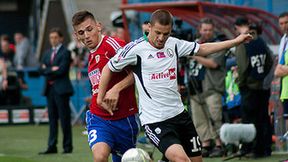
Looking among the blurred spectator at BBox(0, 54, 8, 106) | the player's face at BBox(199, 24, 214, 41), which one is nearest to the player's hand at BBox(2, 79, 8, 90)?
the blurred spectator at BBox(0, 54, 8, 106)

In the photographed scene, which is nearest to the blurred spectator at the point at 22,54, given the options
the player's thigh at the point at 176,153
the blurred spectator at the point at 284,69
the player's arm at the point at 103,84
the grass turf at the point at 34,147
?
the grass turf at the point at 34,147

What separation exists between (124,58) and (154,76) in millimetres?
391

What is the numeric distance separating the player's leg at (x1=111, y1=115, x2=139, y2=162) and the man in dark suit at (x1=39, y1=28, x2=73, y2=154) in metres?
6.26

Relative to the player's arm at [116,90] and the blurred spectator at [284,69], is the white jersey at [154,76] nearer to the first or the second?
the player's arm at [116,90]

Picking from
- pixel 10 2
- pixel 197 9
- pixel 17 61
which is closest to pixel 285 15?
pixel 197 9

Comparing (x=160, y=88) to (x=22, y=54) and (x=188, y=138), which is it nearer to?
(x=188, y=138)

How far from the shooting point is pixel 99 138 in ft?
35.5

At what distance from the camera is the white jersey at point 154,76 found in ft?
34.1

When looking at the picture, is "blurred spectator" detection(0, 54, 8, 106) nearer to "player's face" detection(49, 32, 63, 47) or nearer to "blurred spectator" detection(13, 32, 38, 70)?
"blurred spectator" detection(13, 32, 38, 70)

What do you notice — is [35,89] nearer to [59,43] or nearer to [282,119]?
[59,43]

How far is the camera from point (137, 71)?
10531mm

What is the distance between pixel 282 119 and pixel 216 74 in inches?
54.8

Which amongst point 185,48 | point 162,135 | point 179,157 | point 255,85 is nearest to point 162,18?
point 185,48

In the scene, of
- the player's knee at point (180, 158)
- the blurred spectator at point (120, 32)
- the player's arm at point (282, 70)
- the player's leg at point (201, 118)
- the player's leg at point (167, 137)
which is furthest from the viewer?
the blurred spectator at point (120, 32)
